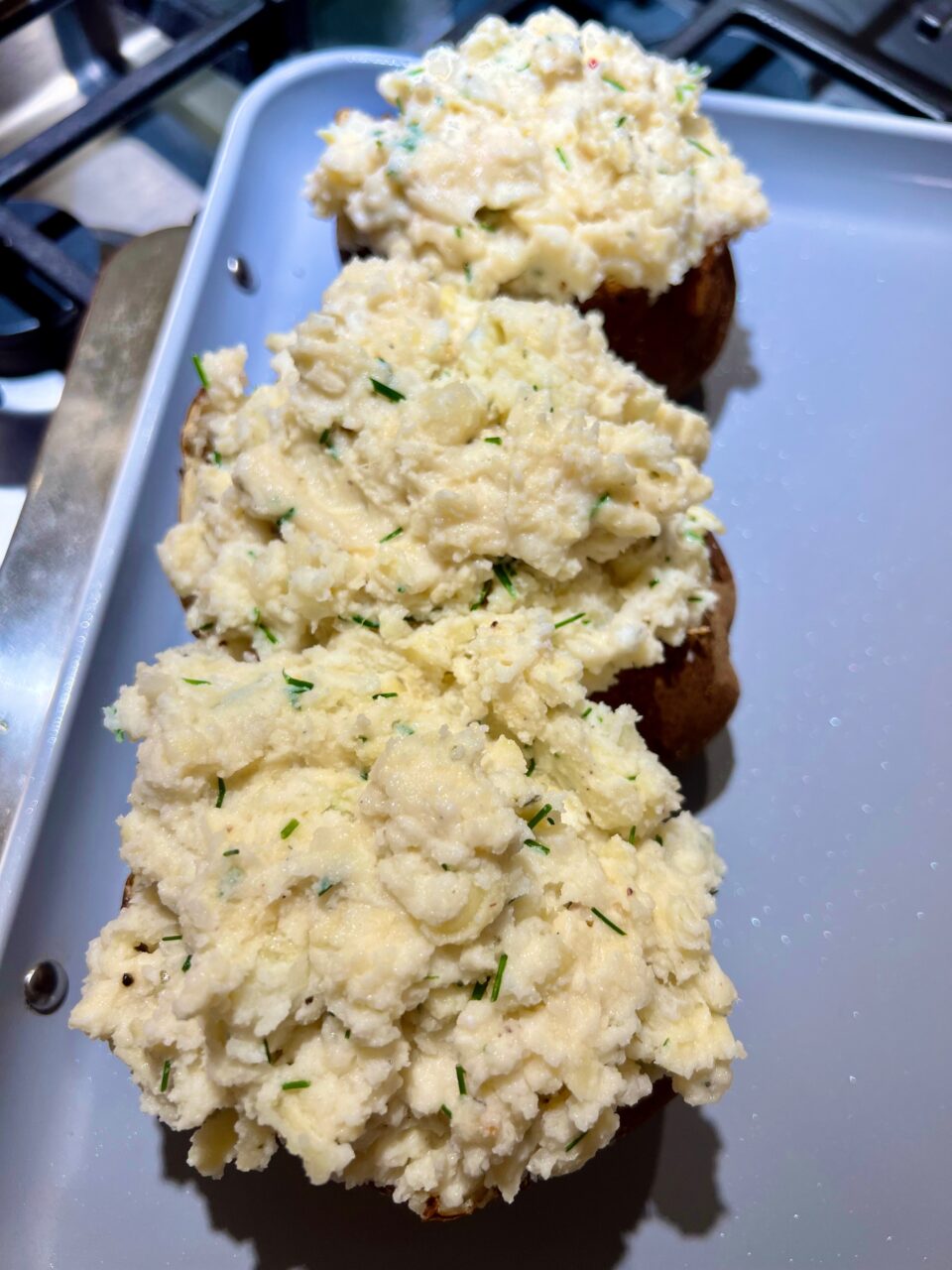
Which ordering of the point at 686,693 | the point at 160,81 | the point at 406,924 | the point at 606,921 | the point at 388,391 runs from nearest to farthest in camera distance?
the point at 406,924, the point at 606,921, the point at 388,391, the point at 686,693, the point at 160,81

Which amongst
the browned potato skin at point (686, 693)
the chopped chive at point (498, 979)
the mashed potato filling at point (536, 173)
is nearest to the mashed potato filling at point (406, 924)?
the chopped chive at point (498, 979)

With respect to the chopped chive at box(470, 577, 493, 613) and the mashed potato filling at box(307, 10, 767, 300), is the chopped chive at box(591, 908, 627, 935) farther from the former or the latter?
the mashed potato filling at box(307, 10, 767, 300)

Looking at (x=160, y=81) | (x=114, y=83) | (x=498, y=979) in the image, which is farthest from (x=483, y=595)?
(x=114, y=83)

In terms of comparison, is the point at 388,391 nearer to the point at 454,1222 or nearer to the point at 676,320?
the point at 676,320

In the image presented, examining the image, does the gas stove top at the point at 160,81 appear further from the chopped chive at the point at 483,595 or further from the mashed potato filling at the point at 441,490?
the chopped chive at the point at 483,595

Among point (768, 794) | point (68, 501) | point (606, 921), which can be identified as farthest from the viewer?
point (68, 501)

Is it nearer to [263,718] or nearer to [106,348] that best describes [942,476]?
[263,718]
